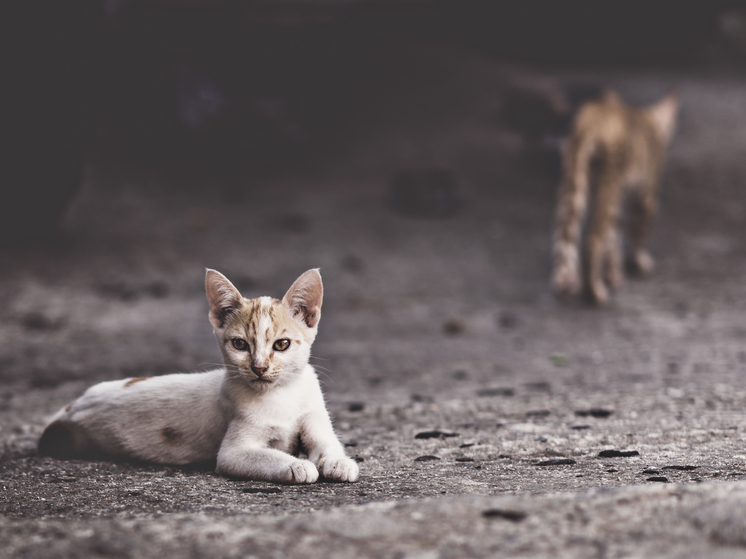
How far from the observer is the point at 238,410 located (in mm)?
2658

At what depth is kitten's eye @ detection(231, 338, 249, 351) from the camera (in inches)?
103

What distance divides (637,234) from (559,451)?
5.79 meters

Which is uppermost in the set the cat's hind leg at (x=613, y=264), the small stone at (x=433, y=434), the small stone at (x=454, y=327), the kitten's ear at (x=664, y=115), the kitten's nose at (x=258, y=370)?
the kitten's ear at (x=664, y=115)

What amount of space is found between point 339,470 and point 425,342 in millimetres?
3860

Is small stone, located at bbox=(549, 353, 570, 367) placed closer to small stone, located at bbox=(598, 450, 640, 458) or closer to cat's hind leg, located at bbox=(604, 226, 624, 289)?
cat's hind leg, located at bbox=(604, 226, 624, 289)

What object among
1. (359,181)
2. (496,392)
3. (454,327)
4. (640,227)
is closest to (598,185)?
(640,227)

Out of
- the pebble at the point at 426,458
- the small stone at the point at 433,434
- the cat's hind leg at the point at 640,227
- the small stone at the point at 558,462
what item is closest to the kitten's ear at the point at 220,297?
the pebble at the point at 426,458

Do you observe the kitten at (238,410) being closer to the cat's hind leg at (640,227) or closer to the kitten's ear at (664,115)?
the cat's hind leg at (640,227)

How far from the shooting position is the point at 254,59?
36.9 ft

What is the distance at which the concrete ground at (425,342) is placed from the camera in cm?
186

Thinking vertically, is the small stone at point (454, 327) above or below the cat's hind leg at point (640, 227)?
below

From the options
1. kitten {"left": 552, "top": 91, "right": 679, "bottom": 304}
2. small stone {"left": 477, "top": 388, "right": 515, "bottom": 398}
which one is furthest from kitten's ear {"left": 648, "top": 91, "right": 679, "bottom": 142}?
small stone {"left": 477, "top": 388, "right": 515, "bottom": 398}

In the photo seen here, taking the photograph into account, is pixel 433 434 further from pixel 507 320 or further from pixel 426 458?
pixel 507 320

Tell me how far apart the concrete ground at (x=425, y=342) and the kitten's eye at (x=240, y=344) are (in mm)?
498
